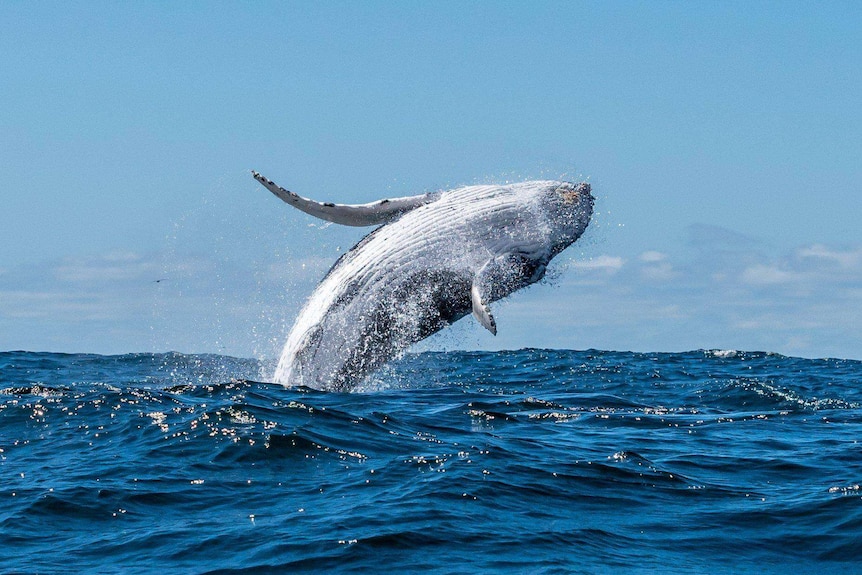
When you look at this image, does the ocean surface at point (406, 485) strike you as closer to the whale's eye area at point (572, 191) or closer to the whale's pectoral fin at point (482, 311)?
the whale's pectoral fin at point (482, 311)

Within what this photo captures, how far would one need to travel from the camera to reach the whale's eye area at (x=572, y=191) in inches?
700

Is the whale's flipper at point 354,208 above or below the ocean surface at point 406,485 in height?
above

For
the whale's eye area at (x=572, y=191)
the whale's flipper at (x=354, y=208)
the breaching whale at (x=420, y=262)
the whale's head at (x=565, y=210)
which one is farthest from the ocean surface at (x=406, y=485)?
the whale's eye area at (x=572, y=191)

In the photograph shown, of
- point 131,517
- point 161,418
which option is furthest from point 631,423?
point 131,517

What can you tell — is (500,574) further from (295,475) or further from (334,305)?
(334,305)

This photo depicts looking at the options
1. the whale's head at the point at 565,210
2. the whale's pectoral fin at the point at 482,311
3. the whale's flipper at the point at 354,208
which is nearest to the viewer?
the whale's pectoral fin at the point at 482,311

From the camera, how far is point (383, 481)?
1380 centimetres

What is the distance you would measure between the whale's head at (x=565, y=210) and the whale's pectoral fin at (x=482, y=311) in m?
2.21

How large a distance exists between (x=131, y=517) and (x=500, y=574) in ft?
16.5

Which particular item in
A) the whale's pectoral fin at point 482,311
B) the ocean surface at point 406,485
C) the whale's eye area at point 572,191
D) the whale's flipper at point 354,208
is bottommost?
the ocean surface at point 406,485

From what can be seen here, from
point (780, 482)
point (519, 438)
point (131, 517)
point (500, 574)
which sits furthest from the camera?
point (519, 438)

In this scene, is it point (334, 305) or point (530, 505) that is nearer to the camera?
point (530, 505)

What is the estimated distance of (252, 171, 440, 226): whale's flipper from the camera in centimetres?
1706

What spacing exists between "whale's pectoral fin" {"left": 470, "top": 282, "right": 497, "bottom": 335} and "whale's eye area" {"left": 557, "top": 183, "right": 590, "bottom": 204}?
2.65 meters
